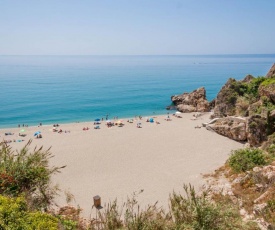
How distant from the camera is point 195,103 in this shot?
50969 mm

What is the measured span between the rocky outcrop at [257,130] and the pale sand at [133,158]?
2516 millimetres

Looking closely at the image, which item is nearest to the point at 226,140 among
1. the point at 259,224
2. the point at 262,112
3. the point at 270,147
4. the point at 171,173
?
the point at 262,112

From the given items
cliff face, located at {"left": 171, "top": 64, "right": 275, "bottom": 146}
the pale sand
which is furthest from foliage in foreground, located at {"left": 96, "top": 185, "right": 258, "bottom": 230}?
cliff face, located at {"left": 171, "top": 64, "right": 275, "bottom": 146}

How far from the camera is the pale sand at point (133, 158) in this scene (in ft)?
64.2

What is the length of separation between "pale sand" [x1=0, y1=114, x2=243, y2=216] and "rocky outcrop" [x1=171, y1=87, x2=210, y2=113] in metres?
9.80

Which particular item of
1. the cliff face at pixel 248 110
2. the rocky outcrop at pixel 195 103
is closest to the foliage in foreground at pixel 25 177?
the cliff face at pixel 248 110

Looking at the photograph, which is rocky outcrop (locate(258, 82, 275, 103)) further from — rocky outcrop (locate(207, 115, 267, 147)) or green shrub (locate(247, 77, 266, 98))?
green shrub (locate(247, 77, 266, 98))

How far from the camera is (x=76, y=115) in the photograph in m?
50.2

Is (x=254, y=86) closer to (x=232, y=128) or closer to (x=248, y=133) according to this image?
(x=232, y=128)

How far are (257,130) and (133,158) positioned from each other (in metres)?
13.5

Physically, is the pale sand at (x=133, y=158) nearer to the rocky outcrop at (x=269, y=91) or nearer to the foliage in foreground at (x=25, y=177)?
the foliage in foreground at (x=25, y=177)

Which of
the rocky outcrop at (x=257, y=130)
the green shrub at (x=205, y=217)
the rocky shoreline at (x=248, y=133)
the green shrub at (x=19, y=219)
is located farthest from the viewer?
the rocky outcrop at (x=257, y=130)

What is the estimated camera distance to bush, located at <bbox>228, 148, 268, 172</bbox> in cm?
1833

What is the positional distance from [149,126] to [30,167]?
25.7 m
